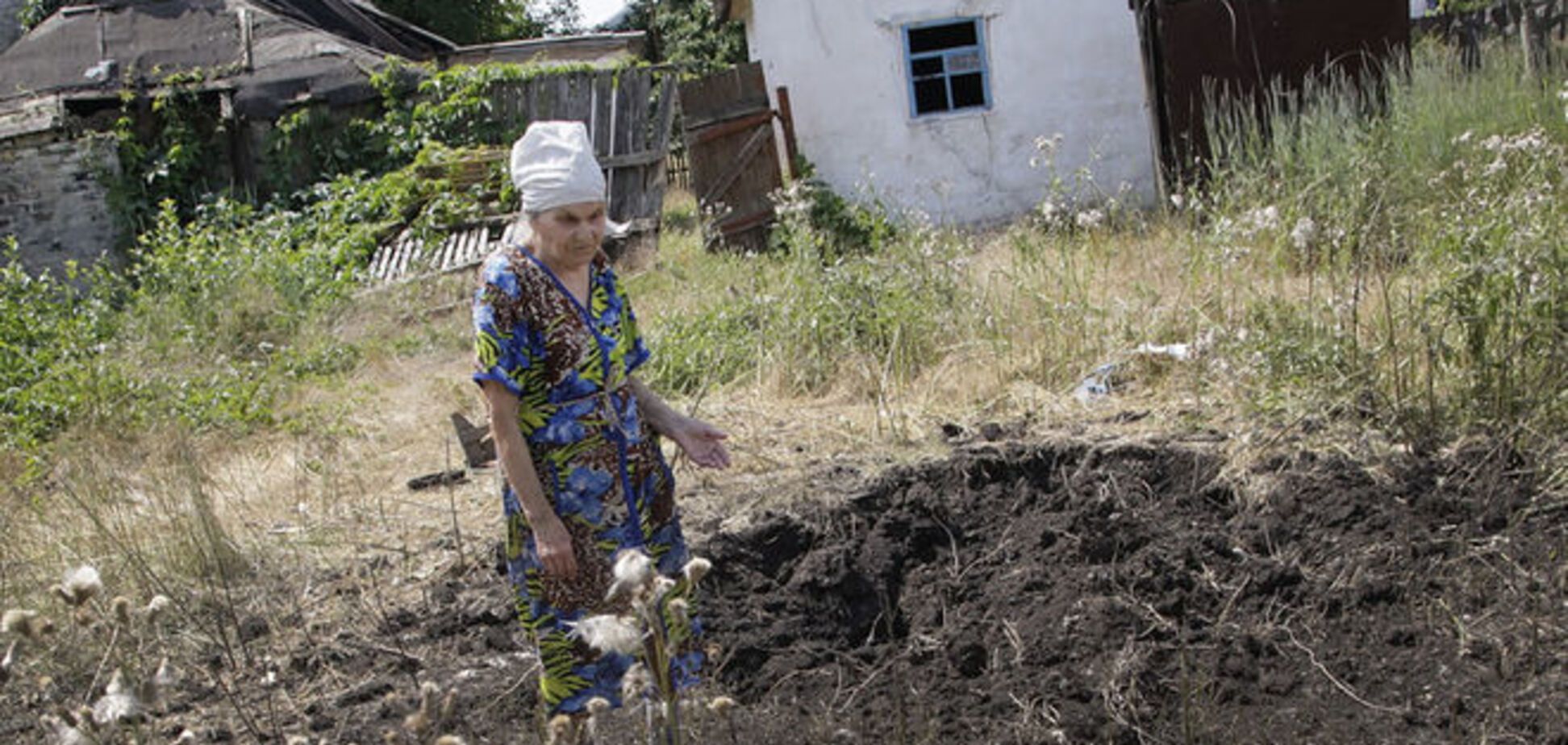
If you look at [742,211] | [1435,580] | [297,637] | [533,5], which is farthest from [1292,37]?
[533,5]

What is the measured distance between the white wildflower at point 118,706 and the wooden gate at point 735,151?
1012cm

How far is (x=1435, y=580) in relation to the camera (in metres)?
3.79

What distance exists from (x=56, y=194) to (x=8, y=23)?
14.8 metres

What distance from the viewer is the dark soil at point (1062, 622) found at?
337cm

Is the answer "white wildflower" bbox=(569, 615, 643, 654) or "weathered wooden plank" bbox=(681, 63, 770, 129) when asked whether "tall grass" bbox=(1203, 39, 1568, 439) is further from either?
"weathered wooden plank" bbox=(681, 63, 770, 129)

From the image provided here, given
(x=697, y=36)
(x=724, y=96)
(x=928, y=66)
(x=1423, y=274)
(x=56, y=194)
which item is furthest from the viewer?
(x=697, y=36)

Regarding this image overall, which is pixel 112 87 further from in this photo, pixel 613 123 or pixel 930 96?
pixel 930 96

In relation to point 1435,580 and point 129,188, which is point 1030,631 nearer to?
point 1435,580

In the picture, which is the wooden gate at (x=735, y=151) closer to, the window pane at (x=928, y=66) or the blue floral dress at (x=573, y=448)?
the window pane at (x=928, y=66)

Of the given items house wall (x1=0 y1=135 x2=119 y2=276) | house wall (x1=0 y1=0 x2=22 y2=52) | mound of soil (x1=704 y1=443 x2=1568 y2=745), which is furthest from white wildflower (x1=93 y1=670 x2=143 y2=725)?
house wall (x1=0 y1=0 x2=22 y2=52)

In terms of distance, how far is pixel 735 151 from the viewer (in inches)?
497

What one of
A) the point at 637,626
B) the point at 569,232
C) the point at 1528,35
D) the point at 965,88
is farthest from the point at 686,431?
the point at 1528,35

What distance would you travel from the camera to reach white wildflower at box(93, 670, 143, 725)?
1.93 m

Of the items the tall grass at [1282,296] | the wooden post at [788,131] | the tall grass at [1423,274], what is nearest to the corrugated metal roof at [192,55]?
the wooden post at [788,131]
